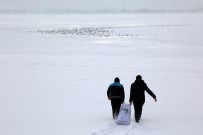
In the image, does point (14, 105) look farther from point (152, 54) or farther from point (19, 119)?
point (152, 54)

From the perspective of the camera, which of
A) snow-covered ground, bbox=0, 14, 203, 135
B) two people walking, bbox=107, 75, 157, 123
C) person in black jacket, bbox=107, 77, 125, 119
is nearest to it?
snow-covered ground, bbox=0, 14, 203, 135

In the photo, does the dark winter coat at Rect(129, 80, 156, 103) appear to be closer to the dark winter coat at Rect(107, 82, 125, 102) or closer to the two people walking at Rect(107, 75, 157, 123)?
the two people walking at Rect(107, 75, 157, 123)

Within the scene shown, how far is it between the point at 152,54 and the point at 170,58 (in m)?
2.23

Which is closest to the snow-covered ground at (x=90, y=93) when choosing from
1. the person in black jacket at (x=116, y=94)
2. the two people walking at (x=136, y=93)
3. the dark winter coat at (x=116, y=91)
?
the two people walking at (x=136, y=93)

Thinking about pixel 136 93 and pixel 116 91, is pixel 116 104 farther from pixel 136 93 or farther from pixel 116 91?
pixel 136 93

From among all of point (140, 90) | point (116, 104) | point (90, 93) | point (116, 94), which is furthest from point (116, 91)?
point (90, 93)

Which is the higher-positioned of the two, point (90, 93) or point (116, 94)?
point (116, 94)

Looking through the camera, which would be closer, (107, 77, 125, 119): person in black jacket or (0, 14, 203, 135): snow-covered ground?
(0, 14, 203, 135): snow-covered ground

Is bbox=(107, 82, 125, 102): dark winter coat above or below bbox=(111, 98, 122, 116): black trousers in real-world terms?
above

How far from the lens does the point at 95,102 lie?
423 inches

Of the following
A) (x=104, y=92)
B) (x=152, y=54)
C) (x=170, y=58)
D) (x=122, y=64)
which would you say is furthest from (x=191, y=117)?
(x=152, y=54)

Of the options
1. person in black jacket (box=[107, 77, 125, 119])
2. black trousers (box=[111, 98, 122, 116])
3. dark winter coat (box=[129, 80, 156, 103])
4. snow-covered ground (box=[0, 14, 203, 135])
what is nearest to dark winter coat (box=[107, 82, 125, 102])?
person in black jacket (box=[107, 77, 125, 119])

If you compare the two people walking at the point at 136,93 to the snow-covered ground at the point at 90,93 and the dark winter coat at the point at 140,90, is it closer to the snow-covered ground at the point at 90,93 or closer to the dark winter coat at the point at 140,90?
the dark winter coat at the point at 140,90

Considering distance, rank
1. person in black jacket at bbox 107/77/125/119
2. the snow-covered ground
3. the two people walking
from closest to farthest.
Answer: the snow-covered ground < the two people walking < person in black jacket at bbox 107/77/125/119
